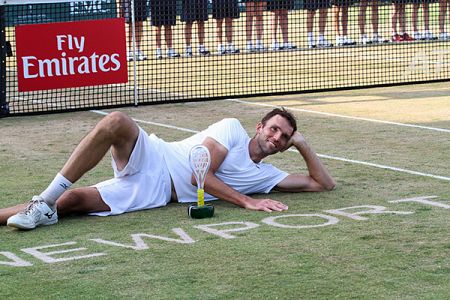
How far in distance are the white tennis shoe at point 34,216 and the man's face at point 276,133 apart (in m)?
1.43

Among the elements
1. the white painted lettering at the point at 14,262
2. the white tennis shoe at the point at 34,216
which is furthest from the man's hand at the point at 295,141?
the white painted lettering at the point at 14,262

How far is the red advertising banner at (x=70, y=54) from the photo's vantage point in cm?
1202

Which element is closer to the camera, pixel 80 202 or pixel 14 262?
pixel 14 262

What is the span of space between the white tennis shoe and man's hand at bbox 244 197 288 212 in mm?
1235

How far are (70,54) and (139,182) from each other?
546 centimetres

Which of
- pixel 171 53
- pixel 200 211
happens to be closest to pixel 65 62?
pixel 171 53

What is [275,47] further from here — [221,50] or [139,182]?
[139,182]

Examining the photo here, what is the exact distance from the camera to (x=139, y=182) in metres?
7.05

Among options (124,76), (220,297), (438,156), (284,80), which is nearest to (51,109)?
(124,76)

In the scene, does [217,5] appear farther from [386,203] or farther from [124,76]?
[386,203]

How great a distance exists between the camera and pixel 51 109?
→ 12.7m

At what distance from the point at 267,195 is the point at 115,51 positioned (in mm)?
5393

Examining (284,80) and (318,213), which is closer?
(318,213)

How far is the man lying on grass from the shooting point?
6.72 meters
